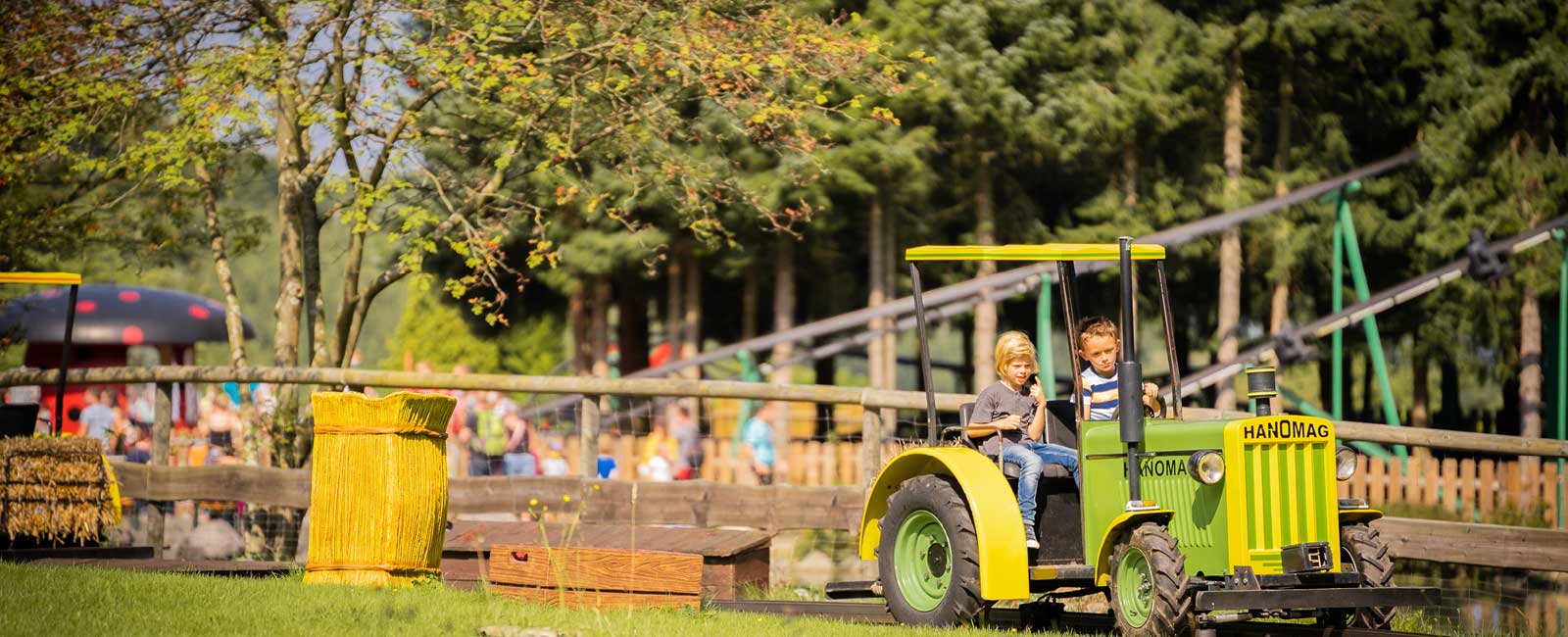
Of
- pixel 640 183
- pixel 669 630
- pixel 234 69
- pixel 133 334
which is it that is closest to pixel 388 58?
pixel 234 69

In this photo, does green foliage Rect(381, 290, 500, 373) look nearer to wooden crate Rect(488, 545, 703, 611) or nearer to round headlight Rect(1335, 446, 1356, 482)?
wooden crate Rect(488, 545, 703, 611)

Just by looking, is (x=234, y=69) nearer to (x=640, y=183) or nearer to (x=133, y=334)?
(x=640, y=183)

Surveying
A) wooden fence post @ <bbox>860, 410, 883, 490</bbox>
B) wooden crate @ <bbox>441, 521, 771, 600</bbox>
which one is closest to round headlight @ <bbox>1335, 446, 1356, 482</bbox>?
wooden crate @ <bbox>441, 521, 771, 600</bbox>

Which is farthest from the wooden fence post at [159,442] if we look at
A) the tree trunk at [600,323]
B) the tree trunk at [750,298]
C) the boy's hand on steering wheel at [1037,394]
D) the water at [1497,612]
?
the tree trunk at [600,323]

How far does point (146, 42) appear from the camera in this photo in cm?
1491

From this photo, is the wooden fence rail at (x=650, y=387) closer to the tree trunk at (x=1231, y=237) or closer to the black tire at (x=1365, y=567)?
the black tire at (x=1365, y=567)

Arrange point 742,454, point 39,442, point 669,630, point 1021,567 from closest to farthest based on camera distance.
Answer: point 669,630
point 1021,567
point 39,442
point 742,454

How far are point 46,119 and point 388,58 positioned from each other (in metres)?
3.03

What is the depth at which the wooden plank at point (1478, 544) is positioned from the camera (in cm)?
1009

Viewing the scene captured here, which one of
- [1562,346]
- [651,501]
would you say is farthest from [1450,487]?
[1562,346]

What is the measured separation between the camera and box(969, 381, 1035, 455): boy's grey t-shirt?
332 inches

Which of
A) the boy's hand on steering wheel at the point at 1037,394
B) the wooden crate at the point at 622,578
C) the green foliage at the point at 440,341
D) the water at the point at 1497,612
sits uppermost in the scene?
the green foliage at the point at 440,341

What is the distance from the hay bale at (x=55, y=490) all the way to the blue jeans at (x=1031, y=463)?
6.49m

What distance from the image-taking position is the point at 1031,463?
26.9ft
